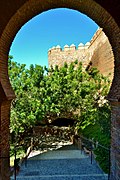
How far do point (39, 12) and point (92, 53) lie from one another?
1158 cm

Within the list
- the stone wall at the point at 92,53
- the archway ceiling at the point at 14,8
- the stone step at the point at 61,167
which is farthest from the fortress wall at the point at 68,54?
the archway ceiling at the point at 14,8

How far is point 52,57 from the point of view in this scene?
19.0m

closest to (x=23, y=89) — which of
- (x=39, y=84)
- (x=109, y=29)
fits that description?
(x=39, y=84)

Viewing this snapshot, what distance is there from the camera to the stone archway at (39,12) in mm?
4590

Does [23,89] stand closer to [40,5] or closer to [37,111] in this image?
[37,111]

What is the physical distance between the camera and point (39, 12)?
5395mm

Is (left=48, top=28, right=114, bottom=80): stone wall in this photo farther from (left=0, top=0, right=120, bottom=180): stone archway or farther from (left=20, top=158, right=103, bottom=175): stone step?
(left=0, top=0, right=120, bottom=180): stone archway

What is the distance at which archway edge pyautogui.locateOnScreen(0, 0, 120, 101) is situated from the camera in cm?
460

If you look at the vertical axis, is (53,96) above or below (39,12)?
below

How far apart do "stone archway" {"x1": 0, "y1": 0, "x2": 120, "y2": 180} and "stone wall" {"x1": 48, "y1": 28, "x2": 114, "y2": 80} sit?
22.0 feet

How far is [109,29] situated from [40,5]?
1486 mm

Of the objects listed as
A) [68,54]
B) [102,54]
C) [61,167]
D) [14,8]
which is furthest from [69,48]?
[14,8]

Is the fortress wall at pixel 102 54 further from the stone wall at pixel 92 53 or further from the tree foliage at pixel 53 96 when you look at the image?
the tree foliage at pixel 53 96

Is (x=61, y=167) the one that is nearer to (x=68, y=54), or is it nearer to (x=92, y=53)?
(x=92, y=53)
